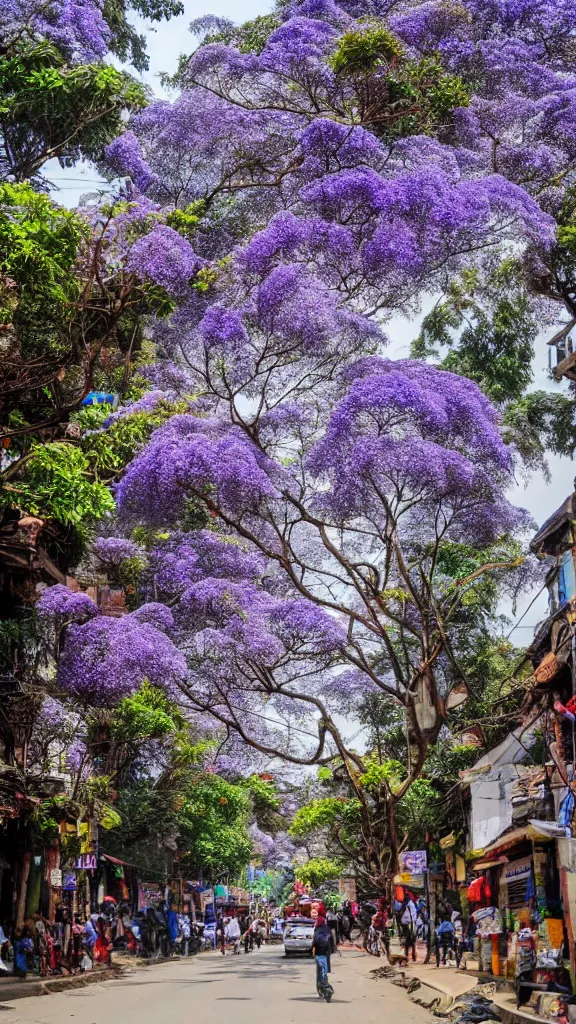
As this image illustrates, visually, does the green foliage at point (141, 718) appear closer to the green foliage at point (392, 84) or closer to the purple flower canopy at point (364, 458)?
the purple flower canopy at point (364, 458)

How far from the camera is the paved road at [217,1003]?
40.8 ft

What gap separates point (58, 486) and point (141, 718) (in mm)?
11060

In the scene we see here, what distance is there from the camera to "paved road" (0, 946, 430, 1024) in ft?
40.8

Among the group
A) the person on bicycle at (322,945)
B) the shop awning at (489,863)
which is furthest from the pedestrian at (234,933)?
the person on bicycle at (322,945)

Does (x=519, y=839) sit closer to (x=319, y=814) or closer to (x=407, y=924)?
(x=407, y=924)

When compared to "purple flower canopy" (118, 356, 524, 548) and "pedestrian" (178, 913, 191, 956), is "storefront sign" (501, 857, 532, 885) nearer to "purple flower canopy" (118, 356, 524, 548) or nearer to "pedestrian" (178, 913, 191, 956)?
"purple flower canopy" (118, 356, 524, 548)

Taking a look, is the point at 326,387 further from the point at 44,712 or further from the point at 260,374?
the point at 44,712

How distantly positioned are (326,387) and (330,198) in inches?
127

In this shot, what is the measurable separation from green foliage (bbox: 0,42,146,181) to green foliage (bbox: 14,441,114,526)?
6.86m

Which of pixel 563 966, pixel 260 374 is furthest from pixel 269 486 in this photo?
pixel 563 966

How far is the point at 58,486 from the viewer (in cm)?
1241

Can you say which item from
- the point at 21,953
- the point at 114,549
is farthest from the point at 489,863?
the point at 114,549

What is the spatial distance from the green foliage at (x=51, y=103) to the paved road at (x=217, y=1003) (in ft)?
42.7

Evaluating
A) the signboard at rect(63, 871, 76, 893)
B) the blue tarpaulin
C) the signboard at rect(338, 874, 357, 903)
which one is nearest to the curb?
the signboard at rect(63, 871, 76, 893)
